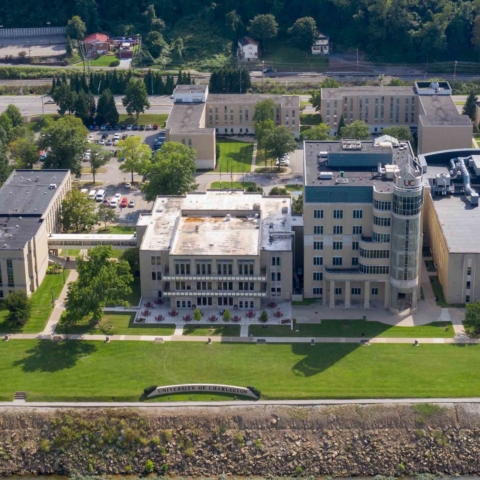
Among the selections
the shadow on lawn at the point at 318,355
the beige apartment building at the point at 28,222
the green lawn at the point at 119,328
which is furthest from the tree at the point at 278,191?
the shadow on lawn at the point at 318,355

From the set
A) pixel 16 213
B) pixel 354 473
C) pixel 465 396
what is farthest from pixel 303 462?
pixel 16 213

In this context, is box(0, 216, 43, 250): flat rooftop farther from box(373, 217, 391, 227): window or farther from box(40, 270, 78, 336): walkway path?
box(373, 217, 391, 227): window

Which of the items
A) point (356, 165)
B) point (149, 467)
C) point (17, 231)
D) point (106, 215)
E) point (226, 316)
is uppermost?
point (356, 165)

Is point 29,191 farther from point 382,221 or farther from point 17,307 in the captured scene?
point 382,221

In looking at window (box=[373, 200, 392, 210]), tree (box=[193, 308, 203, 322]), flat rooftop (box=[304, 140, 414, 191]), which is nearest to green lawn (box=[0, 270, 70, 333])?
tree (box=[193, 308, 203, 322])

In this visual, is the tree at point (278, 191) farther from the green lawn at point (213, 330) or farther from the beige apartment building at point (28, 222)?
the green lawn at point (213, 330)

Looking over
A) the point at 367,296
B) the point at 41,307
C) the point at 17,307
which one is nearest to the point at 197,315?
the point at 41,307
